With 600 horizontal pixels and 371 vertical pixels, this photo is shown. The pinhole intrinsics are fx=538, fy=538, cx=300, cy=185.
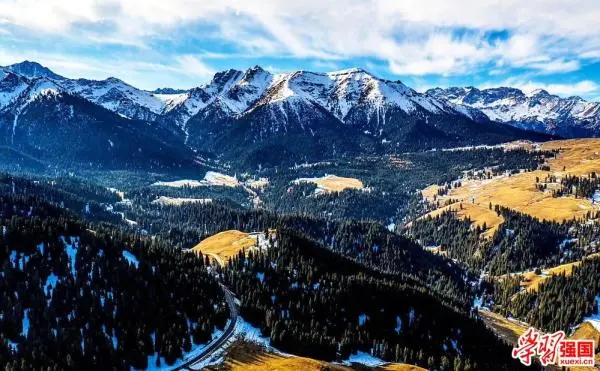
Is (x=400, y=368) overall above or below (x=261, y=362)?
below

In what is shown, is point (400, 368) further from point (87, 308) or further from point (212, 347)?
point (87, 308)

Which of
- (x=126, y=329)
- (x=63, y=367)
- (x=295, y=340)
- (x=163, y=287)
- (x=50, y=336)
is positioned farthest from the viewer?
(x=163, y=287)

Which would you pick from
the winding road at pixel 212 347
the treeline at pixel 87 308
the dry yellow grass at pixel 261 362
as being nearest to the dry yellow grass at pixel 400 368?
the dry yellow grass at pixel 261 362

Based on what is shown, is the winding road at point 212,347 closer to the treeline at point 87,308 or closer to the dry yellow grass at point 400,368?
the treeline at point 87,308

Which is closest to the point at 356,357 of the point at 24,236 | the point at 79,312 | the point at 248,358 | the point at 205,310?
the point at 248,358

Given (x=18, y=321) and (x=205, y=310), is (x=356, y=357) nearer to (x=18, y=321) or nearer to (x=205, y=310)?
(x=205, y=310)

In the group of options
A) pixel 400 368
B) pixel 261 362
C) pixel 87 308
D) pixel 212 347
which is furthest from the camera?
pixel 400 368

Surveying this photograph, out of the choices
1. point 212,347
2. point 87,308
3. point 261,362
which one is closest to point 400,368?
point 261,362
